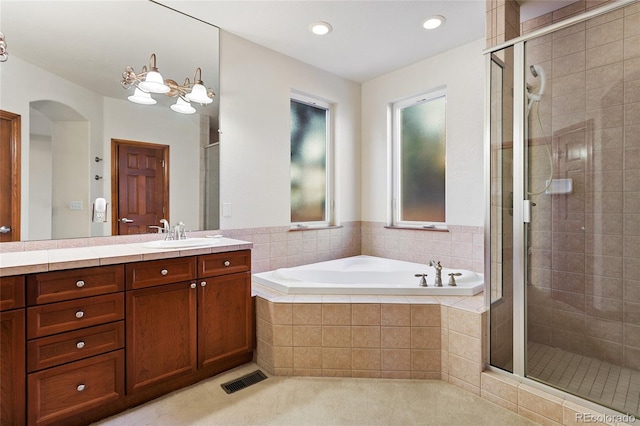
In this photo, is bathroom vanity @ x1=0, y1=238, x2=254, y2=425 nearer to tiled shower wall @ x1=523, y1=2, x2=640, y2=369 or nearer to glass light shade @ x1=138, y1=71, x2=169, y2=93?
glass light shade @ x1=138, y1=71, x2=169, y2=93

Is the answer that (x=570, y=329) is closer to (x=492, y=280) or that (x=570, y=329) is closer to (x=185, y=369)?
(x=492, y=280)

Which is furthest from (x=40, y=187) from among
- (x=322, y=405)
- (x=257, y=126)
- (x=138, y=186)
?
(x=322, y=405)

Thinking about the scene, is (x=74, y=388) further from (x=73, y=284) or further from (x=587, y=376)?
(x=587, y=376)

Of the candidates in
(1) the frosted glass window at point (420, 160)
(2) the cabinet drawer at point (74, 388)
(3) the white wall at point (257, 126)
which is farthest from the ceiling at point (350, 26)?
(2) the cabinet drawer at point (74, 388)

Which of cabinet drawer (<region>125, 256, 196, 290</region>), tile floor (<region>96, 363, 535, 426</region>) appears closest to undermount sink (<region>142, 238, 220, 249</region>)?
cabinet drawer (<region>125, 256, 196, 290</region>)

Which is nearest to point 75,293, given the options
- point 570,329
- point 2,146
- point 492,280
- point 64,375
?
point 64,375

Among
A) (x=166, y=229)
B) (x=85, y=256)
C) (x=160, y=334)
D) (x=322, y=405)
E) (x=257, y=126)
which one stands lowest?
(x=322, y=405)

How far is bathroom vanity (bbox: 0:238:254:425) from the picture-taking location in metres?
1.45

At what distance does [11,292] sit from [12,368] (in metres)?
0.34

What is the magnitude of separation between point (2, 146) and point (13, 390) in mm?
1284

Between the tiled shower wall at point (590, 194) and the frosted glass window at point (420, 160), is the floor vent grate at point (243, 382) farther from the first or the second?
the frosted glass window at point (420, 160)

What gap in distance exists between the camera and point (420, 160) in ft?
11.0

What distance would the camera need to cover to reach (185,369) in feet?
6.40

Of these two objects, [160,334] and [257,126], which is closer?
[160,334]
